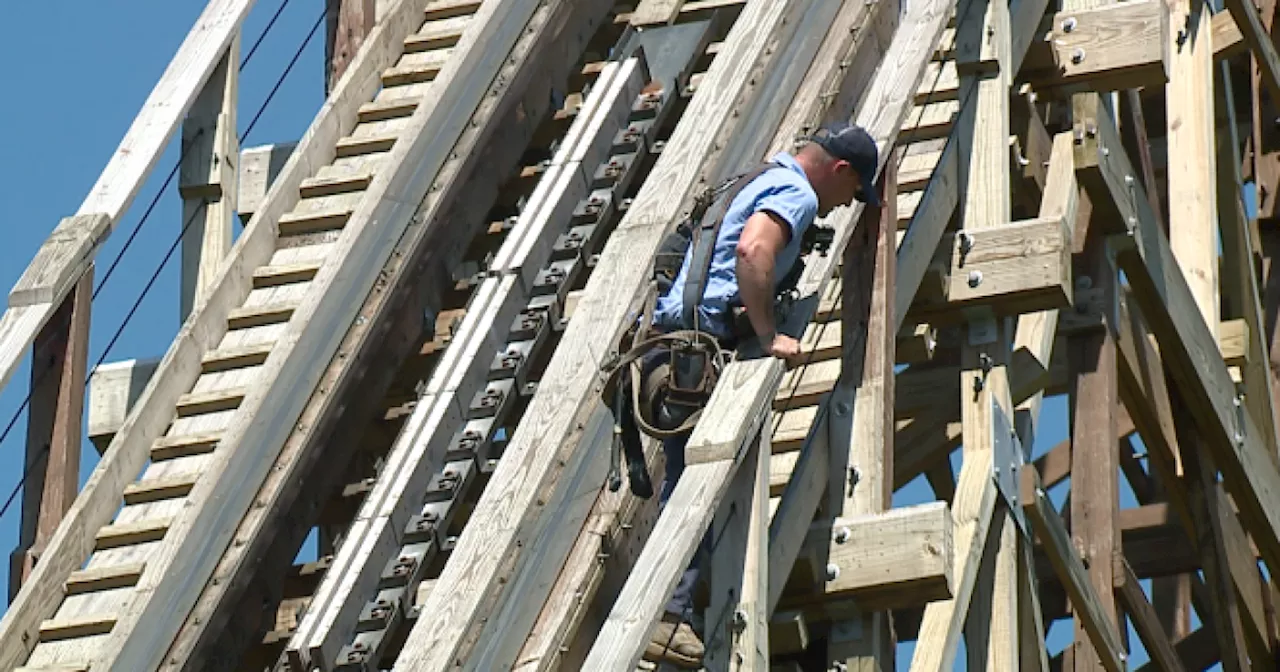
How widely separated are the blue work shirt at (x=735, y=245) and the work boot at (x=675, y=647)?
2.95 ft

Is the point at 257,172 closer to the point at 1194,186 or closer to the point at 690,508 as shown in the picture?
the point at 1194,186

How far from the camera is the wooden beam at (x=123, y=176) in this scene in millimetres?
10375

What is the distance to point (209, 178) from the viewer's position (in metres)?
11.9

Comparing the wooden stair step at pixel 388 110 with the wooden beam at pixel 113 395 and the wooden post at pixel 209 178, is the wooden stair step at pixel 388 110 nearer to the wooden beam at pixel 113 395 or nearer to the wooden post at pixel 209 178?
the wooden post at pixel 209 178

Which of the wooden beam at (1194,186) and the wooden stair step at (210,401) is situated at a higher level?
the wooden beam at (1194,186)

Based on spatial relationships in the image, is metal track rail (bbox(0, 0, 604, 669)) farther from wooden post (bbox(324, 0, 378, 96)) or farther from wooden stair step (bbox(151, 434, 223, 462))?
wooden post (bbox(324, 0, 378, 96))

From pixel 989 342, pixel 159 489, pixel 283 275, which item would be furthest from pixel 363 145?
pixel 989 342

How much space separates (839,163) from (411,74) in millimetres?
3378

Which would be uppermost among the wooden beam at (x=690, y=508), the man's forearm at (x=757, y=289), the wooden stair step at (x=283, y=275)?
the wooden stair step at (x=283, y=275)

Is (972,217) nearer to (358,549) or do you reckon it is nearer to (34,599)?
(358,549)

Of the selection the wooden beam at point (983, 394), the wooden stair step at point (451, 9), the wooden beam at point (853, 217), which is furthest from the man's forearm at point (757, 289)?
the wooden stair step at point (451, 9)

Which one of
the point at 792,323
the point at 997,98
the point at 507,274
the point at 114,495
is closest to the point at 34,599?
the point at 114,495

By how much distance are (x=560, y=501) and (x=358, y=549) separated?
60.8 inches

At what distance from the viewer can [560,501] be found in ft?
29.7
